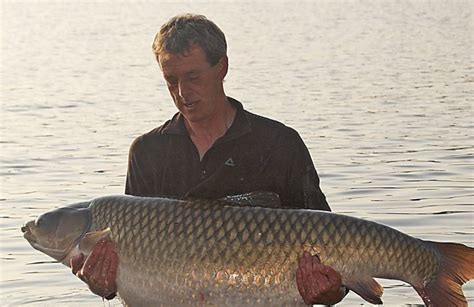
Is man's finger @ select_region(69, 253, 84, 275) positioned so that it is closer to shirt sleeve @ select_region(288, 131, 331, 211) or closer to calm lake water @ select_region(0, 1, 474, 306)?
shirt sleeve @ select_region(288, 131, 331, 211)

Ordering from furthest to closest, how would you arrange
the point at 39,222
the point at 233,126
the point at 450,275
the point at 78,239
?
1. the point at 233,126
2. the point at 39,222
3. the point at 78,239
4. the point at 450,275

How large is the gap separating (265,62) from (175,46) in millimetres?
20292

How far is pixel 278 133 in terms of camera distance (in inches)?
245

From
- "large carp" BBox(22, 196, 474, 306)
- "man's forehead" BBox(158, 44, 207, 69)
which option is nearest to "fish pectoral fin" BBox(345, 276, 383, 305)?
"large carp" BBox(22, 196, 474, 306)

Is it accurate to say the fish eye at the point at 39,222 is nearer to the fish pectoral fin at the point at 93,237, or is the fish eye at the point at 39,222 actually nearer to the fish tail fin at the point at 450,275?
the fish pectoral fin at the point at 93,237

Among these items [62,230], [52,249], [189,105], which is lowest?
[52,249]

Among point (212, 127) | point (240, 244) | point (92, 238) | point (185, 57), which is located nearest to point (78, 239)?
point (92, 238)

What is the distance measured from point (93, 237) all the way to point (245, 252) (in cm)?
67

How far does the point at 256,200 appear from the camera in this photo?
18.8ft

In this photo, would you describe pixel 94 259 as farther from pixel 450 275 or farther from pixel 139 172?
pixel 450 275

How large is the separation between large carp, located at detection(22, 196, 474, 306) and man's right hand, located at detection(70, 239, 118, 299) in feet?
0.12

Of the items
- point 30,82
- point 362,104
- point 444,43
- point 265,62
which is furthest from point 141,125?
point 444,43

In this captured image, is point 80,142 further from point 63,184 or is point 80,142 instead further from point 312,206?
point 312,206

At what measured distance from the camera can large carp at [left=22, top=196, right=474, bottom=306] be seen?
548 cm
